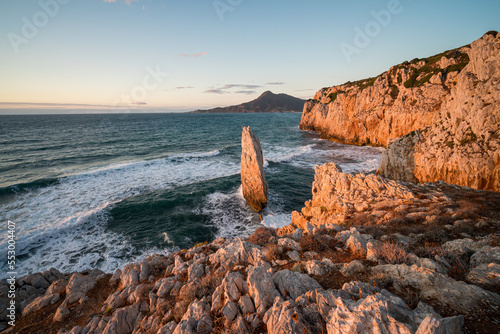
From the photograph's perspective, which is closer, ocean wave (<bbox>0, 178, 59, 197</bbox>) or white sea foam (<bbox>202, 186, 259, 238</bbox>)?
white sea foam (<bbox>202, 186, 259, 238</bbox>)

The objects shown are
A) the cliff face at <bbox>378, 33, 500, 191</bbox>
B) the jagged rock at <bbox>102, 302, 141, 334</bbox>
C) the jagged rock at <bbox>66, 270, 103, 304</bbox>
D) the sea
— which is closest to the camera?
the jagged rock at <bbox>102, 302, 141, 334</bbox>

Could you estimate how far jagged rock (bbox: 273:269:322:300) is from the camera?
5.18m

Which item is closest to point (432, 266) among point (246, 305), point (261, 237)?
point (246, 305)

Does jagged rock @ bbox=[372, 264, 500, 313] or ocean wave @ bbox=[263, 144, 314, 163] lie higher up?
jagged rock @ bbox=[372, 264, 500, 313]

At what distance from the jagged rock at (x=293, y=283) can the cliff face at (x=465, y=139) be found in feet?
56.3

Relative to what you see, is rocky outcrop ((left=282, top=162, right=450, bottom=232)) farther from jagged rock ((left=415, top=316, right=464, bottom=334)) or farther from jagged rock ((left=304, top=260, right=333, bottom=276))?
jagged rock ((left=415, top=316, right=464, bottom=334))

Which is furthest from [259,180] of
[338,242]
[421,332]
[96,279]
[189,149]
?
[189,149]

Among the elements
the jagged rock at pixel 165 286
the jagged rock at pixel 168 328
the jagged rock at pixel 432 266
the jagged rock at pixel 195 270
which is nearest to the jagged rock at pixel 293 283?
the jagged rock at pixel 432 266

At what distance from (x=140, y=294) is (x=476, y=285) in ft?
31.2

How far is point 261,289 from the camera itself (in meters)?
5.29

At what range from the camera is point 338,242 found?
26.5ft

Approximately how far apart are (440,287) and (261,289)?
408 cm

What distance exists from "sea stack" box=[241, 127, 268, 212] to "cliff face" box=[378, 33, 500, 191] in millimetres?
14391

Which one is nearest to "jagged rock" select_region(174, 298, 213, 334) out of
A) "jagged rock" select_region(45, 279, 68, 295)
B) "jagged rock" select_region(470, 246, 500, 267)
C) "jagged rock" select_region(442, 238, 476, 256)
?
"jagged rock" select_region(470, 246, 500, 267)
